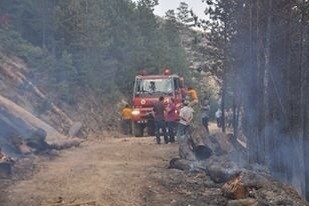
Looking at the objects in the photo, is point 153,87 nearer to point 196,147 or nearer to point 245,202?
point 196,147

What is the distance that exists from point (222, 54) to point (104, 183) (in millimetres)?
12788

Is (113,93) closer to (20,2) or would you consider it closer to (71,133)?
(20,2)

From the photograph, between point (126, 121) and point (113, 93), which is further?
point (113, 93)

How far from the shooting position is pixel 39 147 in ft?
55.1

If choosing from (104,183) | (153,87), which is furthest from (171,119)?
(104,183)

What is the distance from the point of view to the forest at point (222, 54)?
16406 millimetres

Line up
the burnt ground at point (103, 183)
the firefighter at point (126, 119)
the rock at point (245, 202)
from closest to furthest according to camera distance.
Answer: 1. the rock at point (245, 202)
2. the burnt ground at point (103, 183)
3. the firefighter at point (126, 119)

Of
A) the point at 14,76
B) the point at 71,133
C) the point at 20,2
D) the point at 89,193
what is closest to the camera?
the point at 89,193

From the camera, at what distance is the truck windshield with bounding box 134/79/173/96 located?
23.7 meters

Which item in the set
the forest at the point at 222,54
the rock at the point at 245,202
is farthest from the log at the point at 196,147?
the rock at the point at 245,202

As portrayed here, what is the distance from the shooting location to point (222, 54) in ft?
76.1

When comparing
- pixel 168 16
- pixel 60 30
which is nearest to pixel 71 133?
pixel 60 30

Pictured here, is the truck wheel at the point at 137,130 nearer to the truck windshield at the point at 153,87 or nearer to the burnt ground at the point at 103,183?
the truck windshield at the point at 153,87

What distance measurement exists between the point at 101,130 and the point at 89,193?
1977cm
